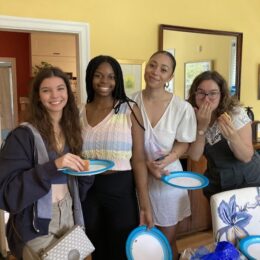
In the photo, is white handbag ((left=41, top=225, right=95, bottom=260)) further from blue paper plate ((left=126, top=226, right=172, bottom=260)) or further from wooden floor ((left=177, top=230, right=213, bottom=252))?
wooden floor ((left=177, top=230, right=213, bottom=252))

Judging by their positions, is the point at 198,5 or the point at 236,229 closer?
the point at 236,229

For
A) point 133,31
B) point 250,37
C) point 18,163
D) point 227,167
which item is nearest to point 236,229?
point 227,167

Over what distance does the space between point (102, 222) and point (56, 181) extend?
421 millimetres

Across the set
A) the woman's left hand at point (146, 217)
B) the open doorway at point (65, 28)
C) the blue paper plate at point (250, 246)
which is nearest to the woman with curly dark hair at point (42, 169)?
the woman's left hand at point (146, 217)

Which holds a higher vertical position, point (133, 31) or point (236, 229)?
point (133, 31)

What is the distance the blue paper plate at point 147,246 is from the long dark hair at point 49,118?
17.6 inches

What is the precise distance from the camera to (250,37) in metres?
3.28

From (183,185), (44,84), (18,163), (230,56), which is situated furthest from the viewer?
(230,56)

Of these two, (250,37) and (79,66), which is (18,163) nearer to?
(79,66)

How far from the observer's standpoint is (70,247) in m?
1.26

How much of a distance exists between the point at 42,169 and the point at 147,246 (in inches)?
21.5

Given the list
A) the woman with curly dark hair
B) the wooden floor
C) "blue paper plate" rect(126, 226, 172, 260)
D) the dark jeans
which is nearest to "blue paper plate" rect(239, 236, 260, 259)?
"blue paper plate" rect(126, 226, 172, 260)

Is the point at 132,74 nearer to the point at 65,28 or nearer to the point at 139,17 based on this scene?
the point at 139,17

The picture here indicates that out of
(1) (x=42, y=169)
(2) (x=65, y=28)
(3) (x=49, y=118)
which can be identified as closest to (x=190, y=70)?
(2) (x=65, y=28)
